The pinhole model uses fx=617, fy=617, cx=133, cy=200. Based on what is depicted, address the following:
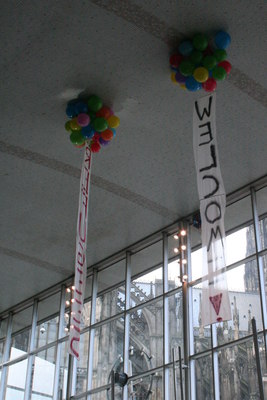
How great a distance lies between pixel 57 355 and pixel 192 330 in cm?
351

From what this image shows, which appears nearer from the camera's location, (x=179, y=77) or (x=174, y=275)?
(x=179, y=77)

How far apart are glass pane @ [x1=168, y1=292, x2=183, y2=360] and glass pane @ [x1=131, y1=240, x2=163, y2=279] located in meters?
1.02

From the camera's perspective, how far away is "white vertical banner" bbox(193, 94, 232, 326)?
214 inches

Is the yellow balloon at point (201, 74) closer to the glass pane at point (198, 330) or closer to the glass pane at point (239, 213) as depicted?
the glass pane at point (239, 213)

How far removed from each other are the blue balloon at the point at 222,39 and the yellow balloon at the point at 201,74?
0.30m

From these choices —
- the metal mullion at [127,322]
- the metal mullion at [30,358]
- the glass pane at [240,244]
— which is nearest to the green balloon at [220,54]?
the glass pane at [240,244]

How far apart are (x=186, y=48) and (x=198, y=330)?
14.0 feet

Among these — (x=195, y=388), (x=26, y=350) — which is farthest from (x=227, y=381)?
(x=26, y=350)

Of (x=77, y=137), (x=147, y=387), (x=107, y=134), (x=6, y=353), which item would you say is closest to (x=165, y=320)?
(x=147, y=387)

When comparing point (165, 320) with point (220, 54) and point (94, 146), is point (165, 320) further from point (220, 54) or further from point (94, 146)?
point (220, 54)

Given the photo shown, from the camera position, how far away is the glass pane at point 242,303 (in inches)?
324

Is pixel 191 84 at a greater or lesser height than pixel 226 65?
lesser

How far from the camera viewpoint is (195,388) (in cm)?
841

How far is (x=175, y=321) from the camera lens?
9.23m
